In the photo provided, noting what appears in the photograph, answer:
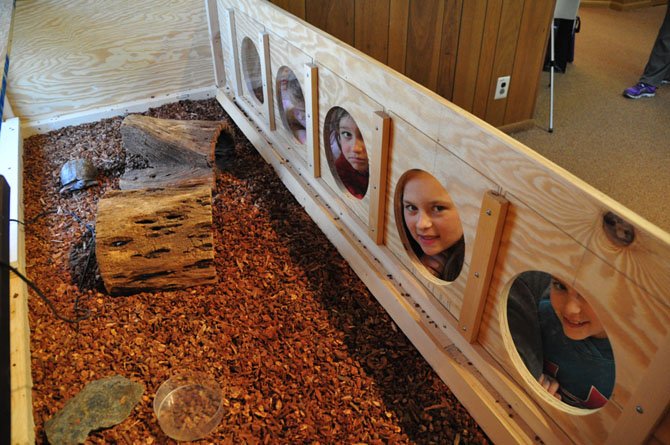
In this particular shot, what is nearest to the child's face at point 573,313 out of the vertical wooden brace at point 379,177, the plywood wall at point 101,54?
the vertical wooden brace at point 379,177

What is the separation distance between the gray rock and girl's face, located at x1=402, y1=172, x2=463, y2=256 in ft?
3.14

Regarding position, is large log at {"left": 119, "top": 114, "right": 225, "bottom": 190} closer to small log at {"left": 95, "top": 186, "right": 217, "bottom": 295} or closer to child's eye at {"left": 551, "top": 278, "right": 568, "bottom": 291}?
small log at {"left": 95, "top": 186, "right": 217, "bottom": 295}

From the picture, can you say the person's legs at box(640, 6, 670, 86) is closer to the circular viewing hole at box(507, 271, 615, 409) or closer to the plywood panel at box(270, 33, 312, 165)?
the plywood panel at box(270, 33, 312, 165)

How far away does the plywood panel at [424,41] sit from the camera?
8.48ft

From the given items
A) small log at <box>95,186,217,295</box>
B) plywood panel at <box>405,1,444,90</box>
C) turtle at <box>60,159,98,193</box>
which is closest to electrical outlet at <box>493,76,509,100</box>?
plywood panel at <box>405,1,444,90</box>

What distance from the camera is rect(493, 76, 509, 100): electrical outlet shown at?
9.71 feet

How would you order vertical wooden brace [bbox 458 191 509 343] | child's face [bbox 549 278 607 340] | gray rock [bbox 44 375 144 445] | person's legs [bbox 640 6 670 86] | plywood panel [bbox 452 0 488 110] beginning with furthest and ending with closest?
1. person's legs [bbox 640 6 670 86]
2. plywood panel [bbox 452 0 488 110]
3. gray rock [bbox 44 375 144 445]
4. vertical wooden brace [bbox 458 191 509 343]
5. child's face [bbox 549 278 607 340]

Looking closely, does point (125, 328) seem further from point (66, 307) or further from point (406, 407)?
point (406, 407)

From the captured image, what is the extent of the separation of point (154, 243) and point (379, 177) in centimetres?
83

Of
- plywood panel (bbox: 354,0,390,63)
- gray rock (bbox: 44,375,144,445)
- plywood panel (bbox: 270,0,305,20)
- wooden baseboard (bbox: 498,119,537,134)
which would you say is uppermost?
plywood panel (bbox: 270,0,305,20)

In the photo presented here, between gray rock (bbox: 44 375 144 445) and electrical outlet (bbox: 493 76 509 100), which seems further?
electrical outlet (bbox: 493 76 509 100)

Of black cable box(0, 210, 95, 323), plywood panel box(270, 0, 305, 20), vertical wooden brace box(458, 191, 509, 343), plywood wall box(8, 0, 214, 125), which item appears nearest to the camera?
vertical wooden brace box(458, 191, 509, 343)

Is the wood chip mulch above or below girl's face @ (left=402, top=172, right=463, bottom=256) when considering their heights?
below

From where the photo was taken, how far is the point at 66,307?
5.80 feet
